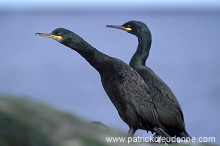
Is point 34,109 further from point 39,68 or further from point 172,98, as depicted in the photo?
point 39,68

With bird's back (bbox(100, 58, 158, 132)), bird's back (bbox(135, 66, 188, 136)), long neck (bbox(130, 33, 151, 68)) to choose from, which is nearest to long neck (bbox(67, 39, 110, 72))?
bird's back (bbox(100, 58, 158, 132))

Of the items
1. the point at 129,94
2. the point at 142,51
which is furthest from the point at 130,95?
the point at 142,51

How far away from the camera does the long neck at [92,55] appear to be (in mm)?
6902

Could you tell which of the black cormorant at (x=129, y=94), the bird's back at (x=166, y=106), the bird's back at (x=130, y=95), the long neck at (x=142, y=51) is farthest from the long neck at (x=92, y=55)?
the long neck at (x=142, y=51)

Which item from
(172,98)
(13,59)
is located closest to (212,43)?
(13,59)

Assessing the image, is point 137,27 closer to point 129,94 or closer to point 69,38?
point 69,38

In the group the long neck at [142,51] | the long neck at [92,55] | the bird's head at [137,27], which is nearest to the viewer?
the long neck at [92,55]

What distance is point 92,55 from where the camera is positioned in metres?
6.95

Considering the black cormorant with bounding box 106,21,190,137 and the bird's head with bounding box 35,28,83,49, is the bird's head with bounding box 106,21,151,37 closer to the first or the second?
the black cormorant with bounding box 106,21,190,137

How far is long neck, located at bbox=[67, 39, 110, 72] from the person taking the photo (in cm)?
690

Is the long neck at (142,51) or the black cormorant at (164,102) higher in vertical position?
the long neck at (142,51)

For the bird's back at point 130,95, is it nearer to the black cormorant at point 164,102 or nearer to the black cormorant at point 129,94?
the black cormorant at point 129,94

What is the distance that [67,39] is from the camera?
699 cm

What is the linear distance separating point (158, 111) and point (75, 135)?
3.10m
